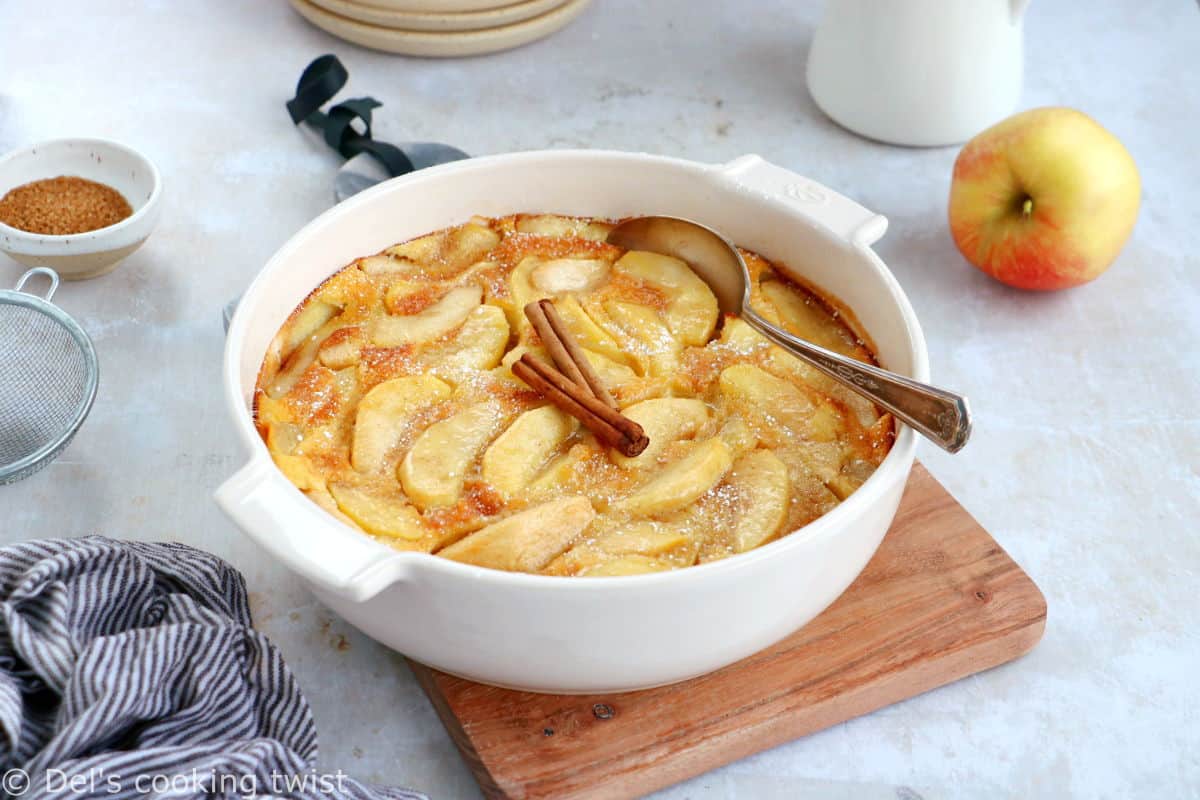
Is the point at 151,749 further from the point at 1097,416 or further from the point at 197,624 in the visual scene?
the point at 1097,416

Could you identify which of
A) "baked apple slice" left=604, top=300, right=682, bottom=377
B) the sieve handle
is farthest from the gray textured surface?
"baked apple slice" left=604, top=300, right=682, bottom=377

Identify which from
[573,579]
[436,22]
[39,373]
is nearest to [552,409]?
[573,579]

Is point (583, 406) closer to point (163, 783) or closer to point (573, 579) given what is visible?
point (573, 579)

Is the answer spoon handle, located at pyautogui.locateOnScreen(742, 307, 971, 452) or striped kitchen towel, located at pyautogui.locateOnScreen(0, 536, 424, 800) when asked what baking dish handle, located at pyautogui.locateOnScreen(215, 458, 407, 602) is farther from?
spoon handle, located at pyautogui.locateOnScreen(742, 307, 971, 452)

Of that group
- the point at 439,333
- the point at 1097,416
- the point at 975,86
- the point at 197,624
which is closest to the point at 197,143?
the point at 439,333

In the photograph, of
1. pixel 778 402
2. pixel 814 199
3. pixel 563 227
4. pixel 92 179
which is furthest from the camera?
pixel 92 179
